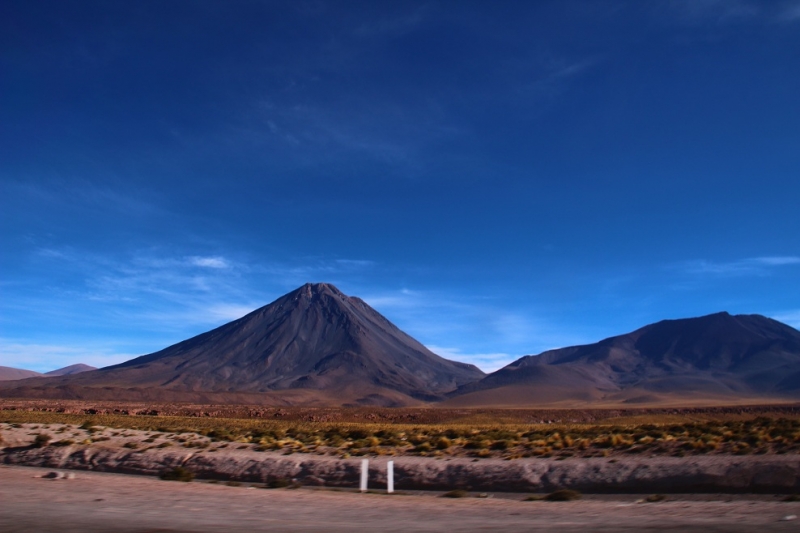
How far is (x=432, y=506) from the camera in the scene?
17172mm

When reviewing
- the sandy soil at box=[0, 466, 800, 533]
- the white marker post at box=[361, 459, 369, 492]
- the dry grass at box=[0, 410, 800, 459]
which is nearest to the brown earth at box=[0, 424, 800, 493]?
the dry grass at box=[0, 410, 800, 459]

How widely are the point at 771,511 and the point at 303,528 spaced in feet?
36.9

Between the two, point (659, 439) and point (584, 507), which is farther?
point (659, 439)

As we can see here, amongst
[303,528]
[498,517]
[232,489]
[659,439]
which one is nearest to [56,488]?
[232,489]

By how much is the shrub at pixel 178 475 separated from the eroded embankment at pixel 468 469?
0.73 meters

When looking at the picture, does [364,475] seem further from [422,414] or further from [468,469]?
[422,414]

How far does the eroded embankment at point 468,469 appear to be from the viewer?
19.8 meters

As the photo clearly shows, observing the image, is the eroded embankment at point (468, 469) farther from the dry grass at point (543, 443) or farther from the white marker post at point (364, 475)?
the dry grass at point (543, 443)

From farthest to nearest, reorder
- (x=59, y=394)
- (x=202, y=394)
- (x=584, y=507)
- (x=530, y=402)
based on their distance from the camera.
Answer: (x=530, y=402)
(x=202, y=394)
(x=59, y=394)
(x=584, y=507)

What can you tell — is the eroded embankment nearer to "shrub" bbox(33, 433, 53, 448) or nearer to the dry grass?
"shrub" bbox(33, 433, 53, 448)

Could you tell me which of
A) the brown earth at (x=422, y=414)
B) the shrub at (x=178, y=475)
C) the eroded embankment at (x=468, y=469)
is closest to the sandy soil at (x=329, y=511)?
the eroded embankment at (x=468, y=469)

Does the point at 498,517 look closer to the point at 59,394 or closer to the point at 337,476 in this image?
the point at 337,476

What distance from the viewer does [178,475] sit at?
24094 mm

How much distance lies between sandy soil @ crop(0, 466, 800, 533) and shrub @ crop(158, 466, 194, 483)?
2025 mm
